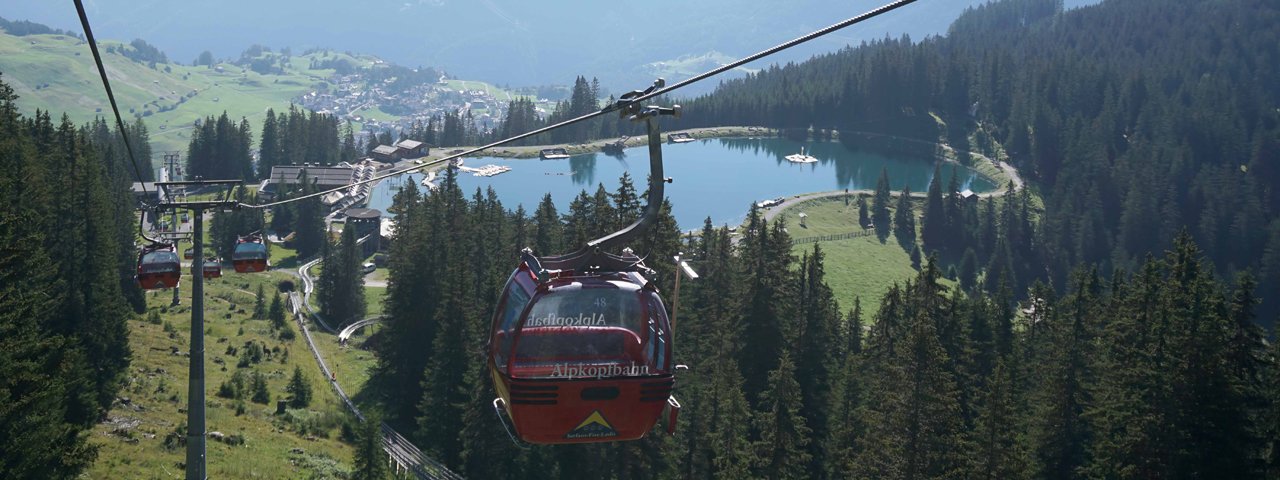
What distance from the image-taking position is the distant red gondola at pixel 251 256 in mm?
27781

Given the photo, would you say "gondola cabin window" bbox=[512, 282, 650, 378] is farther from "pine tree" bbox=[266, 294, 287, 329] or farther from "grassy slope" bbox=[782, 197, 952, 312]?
"grassy slope" bbox=[782, 197, 952, 312]

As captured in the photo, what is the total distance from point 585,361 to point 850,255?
3657 inches

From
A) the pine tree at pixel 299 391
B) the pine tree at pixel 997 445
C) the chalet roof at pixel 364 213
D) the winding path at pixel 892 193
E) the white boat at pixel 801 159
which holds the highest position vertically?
the white boat at pixel 801 159

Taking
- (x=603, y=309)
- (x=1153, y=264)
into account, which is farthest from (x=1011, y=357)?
(x=603, y=309)

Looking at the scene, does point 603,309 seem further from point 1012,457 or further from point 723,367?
point 723,367

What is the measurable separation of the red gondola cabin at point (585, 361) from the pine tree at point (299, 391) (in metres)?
36.2

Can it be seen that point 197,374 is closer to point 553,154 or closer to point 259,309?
point 259,309

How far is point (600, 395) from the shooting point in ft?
53.1

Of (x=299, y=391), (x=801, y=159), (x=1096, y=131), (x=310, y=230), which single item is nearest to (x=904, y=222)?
(x=801, y=159)

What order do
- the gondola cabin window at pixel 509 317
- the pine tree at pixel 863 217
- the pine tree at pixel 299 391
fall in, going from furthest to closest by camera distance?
the pine tree at pixel 863 217, the pine tree at pixel 299 391, the gondola cabin window at pixel 509 317

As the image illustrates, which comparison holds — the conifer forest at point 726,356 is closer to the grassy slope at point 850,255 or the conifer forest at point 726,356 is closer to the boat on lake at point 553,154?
the grassy slope at point 850,255

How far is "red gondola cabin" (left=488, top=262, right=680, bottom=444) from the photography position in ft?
52.7

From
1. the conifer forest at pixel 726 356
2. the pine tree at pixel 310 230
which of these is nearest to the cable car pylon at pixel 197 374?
the conifer forest at pixel 726 356

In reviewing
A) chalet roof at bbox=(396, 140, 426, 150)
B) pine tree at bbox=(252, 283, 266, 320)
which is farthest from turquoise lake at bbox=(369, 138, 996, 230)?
pine tree at bbox=(252, 283, 266, 320)
